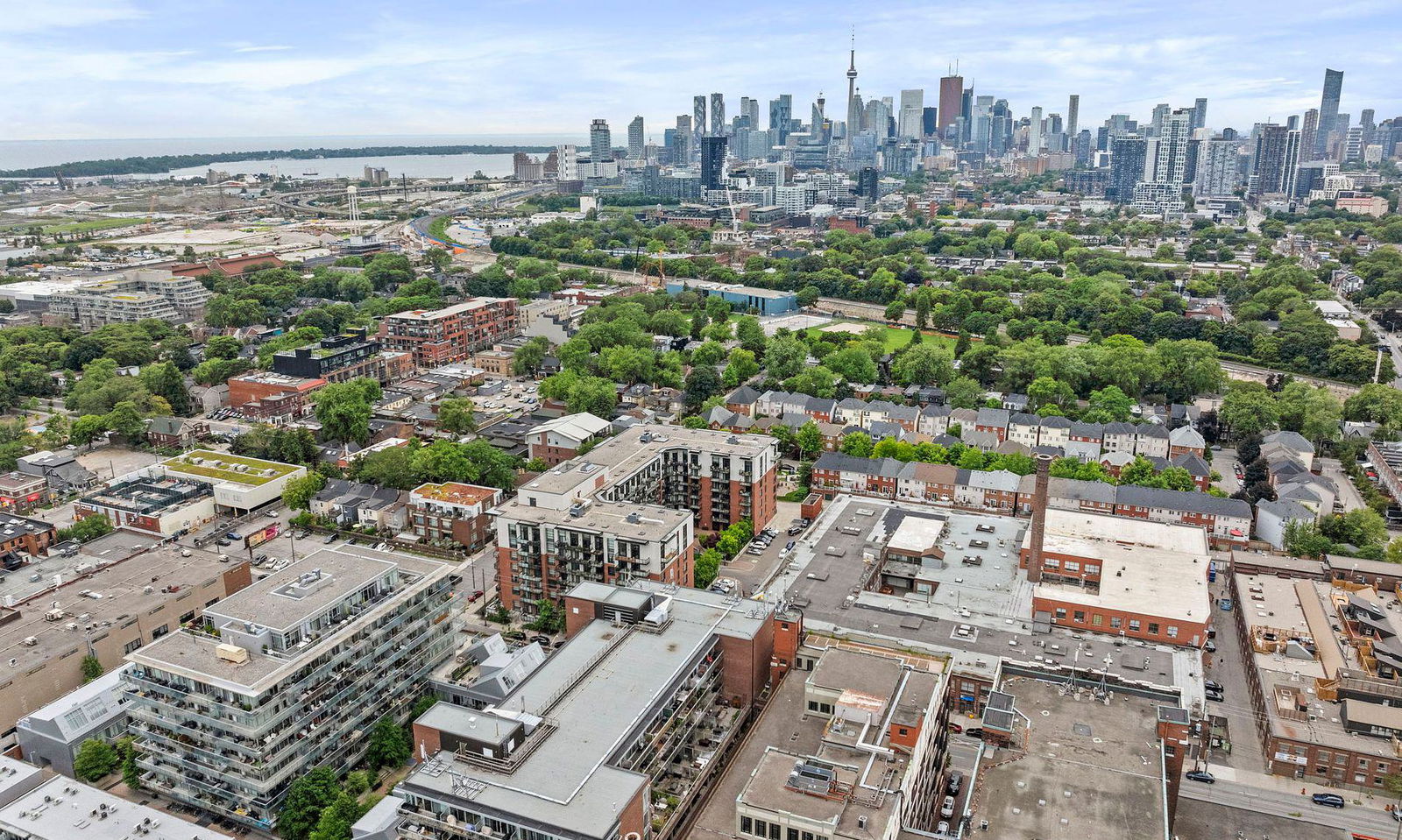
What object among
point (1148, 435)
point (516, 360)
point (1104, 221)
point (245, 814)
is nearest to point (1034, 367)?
point (1148, 435)

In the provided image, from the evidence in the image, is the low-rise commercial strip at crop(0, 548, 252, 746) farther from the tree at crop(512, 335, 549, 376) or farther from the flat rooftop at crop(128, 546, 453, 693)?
the tree at crop(512, 335, 549, 376)

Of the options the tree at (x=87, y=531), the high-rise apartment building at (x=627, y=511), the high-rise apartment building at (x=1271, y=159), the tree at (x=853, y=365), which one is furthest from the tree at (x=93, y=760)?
the high-rise apartment building at (x=1271, y=159)

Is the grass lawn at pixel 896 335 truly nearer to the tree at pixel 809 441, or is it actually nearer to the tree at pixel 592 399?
the tree at pixel 809 441

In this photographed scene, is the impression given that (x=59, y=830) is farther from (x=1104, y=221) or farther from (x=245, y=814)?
(x=1104, y=221)

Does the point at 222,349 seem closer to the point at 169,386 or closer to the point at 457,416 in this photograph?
the point at 169,386

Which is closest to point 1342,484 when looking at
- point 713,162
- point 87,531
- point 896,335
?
point 896,335

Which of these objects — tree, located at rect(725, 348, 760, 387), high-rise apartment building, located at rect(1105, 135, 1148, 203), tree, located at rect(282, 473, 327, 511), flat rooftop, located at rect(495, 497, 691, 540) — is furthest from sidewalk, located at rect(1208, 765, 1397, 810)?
high-rise apartment building, located at rect(1105, 135, 1148, 203)
